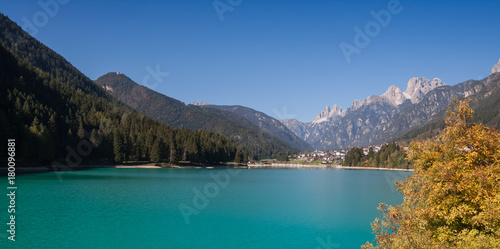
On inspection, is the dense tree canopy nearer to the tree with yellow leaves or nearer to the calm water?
the calm water

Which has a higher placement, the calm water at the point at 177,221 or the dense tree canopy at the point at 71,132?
the dense tree canopy at the point at 71,132

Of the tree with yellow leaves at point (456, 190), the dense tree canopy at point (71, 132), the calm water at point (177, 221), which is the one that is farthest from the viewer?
the dense tree canopy at point (71, 132)

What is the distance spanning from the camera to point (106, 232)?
26.2 meters

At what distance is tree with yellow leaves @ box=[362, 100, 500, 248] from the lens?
42.4 ft

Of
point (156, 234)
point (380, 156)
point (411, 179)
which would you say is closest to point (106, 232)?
point (156, 234)

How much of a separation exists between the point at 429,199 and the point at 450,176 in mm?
Result: 1419

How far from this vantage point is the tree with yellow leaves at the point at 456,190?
42.4 feet

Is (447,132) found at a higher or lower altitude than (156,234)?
higher

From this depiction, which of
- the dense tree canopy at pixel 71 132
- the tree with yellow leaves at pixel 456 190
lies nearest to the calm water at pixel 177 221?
the tree with yellow leaves at pixel 456 190

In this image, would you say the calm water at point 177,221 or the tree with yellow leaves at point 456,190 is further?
the calm water at point 177,221

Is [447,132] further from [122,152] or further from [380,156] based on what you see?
[380,156]

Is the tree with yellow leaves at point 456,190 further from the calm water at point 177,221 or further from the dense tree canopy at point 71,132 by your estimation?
the dense tree canopy at point 71,132

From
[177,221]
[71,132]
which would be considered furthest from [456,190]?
[71,132]

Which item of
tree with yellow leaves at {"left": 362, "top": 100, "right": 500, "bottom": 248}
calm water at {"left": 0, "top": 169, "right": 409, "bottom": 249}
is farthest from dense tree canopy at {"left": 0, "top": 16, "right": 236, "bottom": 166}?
tree with yellow leaves at {"left": 362, "top": 100, "right": 500, "bottom": 248}
